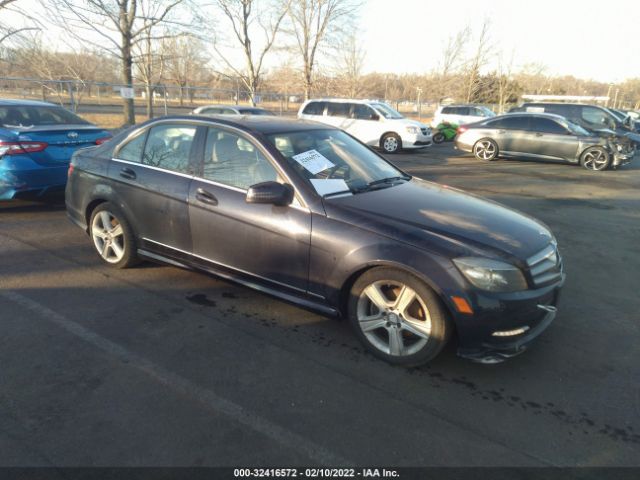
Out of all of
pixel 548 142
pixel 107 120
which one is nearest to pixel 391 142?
pixel 548 142

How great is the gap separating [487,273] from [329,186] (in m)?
1.36

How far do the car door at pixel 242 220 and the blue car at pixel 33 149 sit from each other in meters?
3.50

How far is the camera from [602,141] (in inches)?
503

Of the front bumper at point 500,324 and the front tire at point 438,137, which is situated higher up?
the front tire at point 438,137

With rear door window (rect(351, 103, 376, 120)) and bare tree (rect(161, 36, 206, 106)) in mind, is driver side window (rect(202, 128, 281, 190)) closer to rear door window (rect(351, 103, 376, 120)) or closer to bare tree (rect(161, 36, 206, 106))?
rear door window (rect(351, 103, 376, 120))

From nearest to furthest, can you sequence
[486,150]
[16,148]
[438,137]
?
[16,148] → [486,150] → [438,137]

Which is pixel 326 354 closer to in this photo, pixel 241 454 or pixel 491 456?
pixel 241 454

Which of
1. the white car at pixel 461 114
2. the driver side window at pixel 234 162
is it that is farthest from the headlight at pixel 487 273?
the white car at pixel 461 114

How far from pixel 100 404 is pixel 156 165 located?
226cm

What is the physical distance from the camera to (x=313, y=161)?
12.0 feet

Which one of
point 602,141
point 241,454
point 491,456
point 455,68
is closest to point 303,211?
point 241,454

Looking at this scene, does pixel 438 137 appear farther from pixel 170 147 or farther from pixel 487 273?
pixel 487 273

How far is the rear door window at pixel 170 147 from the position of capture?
156 inches

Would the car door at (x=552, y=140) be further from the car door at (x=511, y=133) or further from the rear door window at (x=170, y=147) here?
the rear door window at (x=170, y=147)
